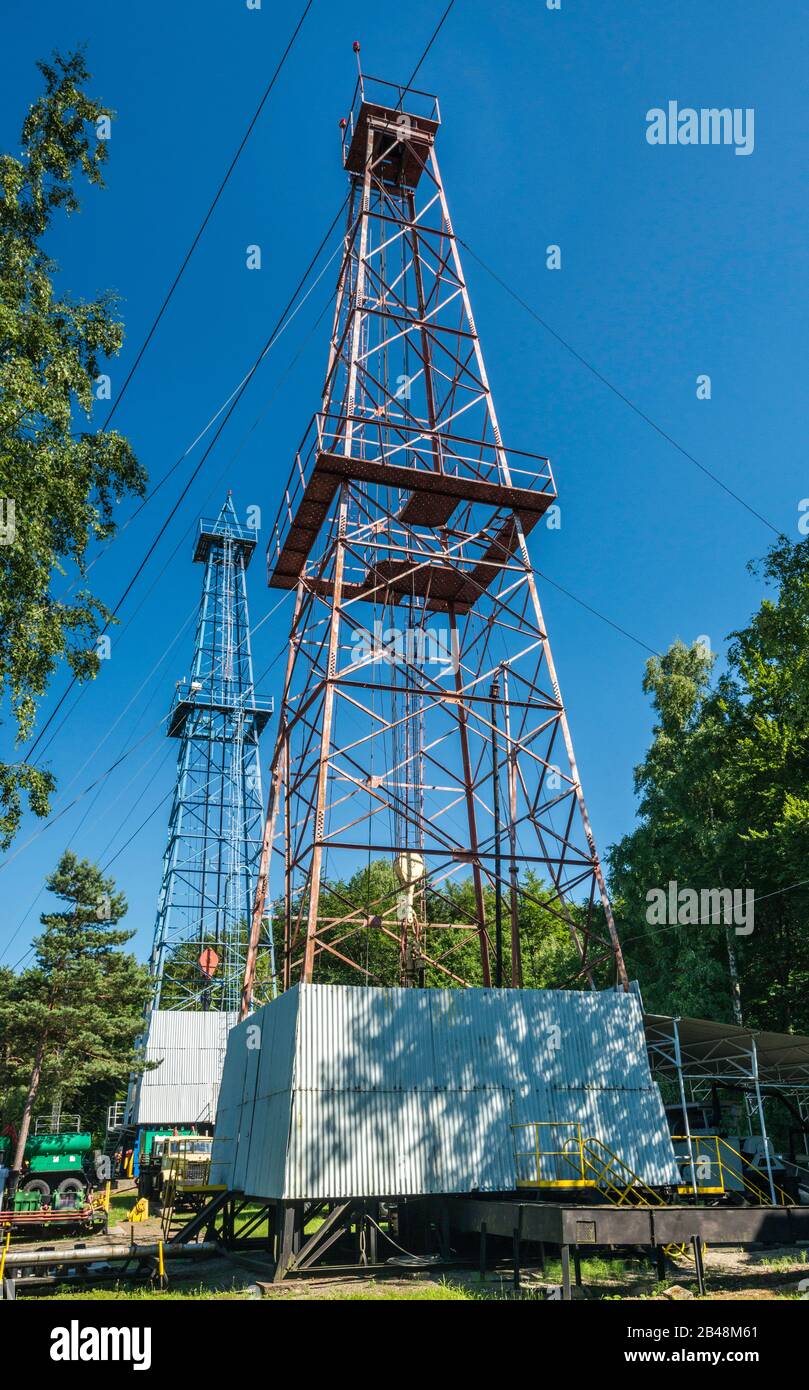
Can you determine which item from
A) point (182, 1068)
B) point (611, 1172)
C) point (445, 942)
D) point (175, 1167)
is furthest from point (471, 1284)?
point (445, 942)

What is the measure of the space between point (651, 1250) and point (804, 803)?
14724 millimetres

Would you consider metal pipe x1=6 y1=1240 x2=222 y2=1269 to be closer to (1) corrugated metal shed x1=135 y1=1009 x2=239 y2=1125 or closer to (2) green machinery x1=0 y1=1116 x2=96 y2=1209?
(2) green machinery x1=0 y1=1116 x2=96 y2=1209

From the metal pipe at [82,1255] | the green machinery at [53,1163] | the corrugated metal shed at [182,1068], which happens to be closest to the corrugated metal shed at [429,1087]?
the metal pipe at [82,1255]

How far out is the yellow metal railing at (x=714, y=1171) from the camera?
16.2 m

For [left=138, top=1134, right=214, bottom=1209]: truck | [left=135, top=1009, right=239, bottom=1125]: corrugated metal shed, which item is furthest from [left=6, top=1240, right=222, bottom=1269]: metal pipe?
[left=135, top=1009, right=239, bottom=1125]: corrugated metal shed

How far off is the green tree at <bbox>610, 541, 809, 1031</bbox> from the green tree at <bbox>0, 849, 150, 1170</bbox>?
1748 centimetres

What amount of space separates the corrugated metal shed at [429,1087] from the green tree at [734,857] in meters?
12.8

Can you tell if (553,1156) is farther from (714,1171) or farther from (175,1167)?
(175,1167)

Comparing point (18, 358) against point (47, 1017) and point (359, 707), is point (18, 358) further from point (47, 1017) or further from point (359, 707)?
point (47, 1017)

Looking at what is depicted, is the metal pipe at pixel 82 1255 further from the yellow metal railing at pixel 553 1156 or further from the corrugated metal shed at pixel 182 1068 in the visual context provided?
the corrugated metal shed at pixel 182 1068

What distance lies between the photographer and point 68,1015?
97.8ft

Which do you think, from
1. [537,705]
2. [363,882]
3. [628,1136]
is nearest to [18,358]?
[537,705]

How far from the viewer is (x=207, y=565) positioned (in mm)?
48125

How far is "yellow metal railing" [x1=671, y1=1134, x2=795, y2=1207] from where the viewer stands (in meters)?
16.2
